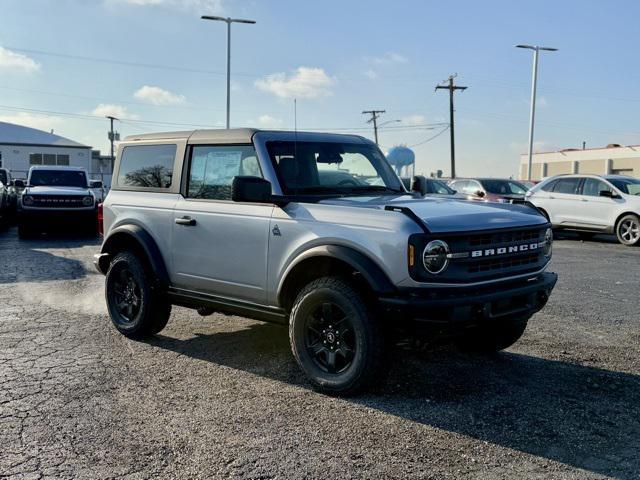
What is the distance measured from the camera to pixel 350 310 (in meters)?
4.34

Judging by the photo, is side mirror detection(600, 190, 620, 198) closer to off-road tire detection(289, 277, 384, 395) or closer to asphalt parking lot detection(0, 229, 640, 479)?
asphalt parking lot detection(0, 229, 640, 479)

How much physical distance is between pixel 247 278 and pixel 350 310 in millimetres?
1097

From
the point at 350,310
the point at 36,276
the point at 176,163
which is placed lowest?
the point at 36,276

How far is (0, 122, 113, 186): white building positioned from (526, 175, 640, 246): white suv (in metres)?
39.0

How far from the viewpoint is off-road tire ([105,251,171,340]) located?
5.93 metres

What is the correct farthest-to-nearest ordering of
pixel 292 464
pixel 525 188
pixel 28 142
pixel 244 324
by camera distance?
pixel 28 142 → pixel 525 188 → pixel 244 324 → pixel 292 464

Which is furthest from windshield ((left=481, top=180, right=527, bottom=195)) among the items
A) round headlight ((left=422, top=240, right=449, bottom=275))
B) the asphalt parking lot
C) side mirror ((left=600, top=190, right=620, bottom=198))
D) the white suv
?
round headlight ((left=422, top=240, right=449, bottom=275))

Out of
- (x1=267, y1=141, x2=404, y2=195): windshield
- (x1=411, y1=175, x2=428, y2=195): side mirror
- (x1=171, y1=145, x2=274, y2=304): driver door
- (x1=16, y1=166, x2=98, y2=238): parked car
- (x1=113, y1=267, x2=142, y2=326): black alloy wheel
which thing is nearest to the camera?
(x1=171, y1=145, x2=274, y2=304): driver door

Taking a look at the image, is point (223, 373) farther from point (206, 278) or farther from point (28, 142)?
point (28, 142)

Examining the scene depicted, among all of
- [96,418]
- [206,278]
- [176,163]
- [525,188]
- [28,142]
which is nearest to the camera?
[96,418]

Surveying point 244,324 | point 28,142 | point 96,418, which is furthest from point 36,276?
point 28,142

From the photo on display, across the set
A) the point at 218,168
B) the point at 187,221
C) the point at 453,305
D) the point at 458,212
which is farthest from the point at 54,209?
the point at 453,305

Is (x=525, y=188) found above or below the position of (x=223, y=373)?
above

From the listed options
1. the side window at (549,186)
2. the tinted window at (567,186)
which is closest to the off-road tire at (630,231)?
the tinted window at (567,186)
